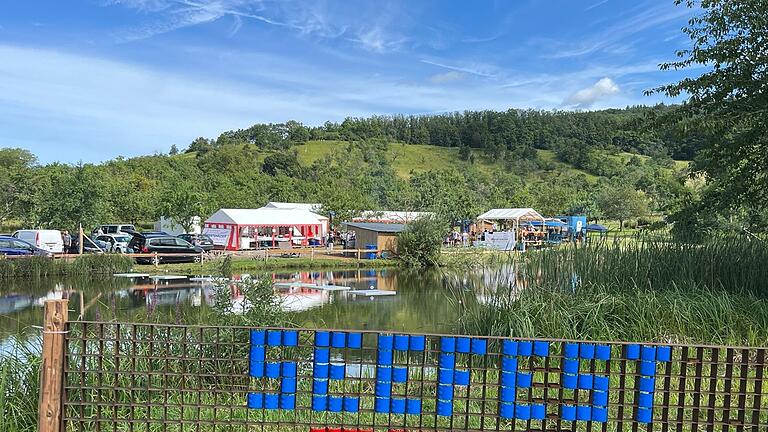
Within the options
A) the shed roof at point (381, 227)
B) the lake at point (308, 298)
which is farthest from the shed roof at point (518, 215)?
the lake at point (308, 298)

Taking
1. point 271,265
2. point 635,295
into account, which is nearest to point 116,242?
point 271,265

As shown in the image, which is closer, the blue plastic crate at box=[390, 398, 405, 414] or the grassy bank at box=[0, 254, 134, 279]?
the blue plastic crate at box=[390, 398, 405, 414]

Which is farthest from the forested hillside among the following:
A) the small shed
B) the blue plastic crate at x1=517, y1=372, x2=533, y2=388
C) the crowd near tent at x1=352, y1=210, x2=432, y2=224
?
the blue plastic crate at x1=517, y1=372, x2=533, y2=388

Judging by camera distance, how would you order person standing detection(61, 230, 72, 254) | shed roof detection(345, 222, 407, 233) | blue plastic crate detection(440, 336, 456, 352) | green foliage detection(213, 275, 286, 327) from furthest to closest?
shed roof detection(345, 222, 407, 233), person standing detection(61, 230, 72, 254), green foliage detection(213, 275, 286, 327), blue plastic crate detection(440, 336, 456, 352)

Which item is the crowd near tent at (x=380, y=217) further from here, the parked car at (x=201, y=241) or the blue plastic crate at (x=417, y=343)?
the blue plastic crate at (x=417, y=343)

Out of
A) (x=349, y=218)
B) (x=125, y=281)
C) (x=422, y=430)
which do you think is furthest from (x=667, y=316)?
(x=349, y=218)

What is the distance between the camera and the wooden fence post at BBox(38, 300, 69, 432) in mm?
3180

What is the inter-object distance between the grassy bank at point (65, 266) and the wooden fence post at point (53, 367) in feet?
69.5

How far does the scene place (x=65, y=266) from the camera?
22.9 meters

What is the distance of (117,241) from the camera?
2914cm

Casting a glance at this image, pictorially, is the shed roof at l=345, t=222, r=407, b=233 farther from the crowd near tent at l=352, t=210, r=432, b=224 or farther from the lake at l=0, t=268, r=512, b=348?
the lake at l=0, t=268, r=512, b=348

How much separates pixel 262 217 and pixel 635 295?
27.9 m

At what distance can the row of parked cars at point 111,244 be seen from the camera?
24297mm

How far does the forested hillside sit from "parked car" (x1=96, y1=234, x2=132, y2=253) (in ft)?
4.41
